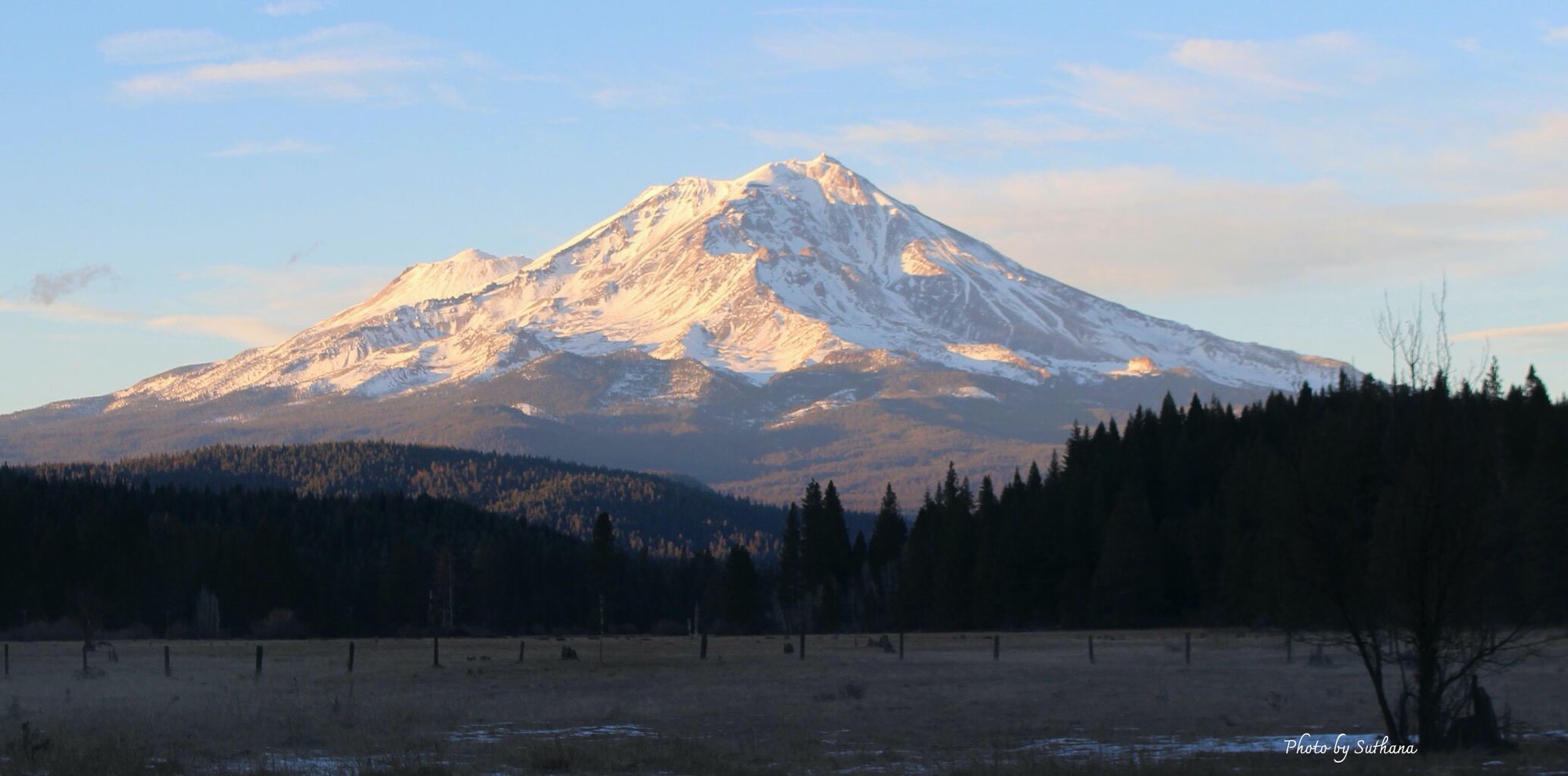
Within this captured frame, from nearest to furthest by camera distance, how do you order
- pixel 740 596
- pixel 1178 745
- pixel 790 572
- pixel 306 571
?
1. pixel 1178 745
2. pixel 740 596
3. pixel 790 572
4. pixel 306 571

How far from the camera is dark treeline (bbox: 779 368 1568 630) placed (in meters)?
21.6

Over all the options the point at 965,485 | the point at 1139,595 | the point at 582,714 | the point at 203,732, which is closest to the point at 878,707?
the point at 582,714

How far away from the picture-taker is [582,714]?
31.5 m

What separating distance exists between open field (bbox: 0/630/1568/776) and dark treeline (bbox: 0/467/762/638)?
45725mm

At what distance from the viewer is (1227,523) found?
3017 inches

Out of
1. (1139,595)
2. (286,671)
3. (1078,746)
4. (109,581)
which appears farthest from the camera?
(109,581)

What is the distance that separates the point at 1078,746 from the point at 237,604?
88544 millimetres

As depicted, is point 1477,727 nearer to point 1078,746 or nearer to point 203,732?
point 1078,746

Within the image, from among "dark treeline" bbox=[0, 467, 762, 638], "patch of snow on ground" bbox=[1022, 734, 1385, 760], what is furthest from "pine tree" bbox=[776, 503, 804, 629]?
"patch of snow on ground" bbox=[1022, 734, 1385, 760]

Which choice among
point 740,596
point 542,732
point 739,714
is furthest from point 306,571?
point 542,732

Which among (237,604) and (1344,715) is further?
(237,604)

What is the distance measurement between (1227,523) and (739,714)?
5067 cm

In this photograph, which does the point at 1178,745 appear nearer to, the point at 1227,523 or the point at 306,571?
the point at 1227,523

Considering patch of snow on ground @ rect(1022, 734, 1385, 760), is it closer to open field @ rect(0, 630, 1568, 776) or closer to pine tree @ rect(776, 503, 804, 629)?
open field @ rect(0, 630, 1568, 776)
